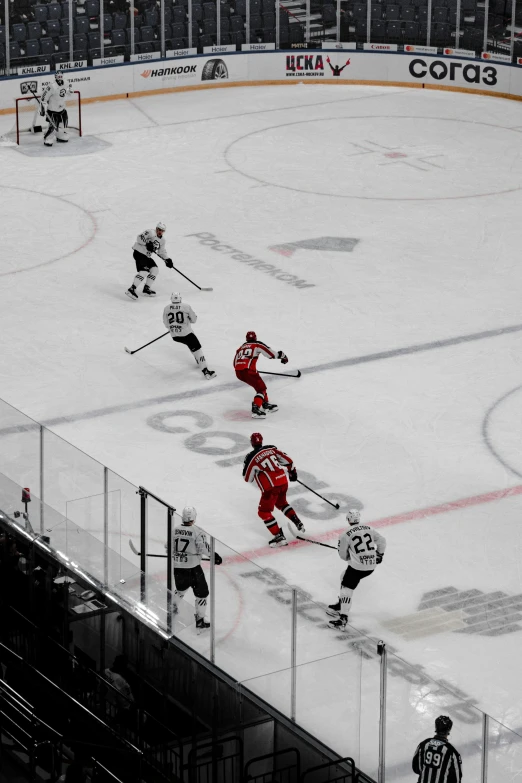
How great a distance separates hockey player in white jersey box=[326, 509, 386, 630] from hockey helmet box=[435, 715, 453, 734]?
2.76 metres

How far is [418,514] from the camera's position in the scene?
12422mm

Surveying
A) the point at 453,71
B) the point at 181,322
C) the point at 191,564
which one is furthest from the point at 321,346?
the point at 453,71

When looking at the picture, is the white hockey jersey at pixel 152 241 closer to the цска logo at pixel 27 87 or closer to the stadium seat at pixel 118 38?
the цска logo at pixel 27 87

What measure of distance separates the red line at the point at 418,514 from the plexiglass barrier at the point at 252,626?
2.16 m

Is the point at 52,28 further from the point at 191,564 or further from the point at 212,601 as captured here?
the point at 212,601

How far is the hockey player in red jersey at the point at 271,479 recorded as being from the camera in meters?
11.8

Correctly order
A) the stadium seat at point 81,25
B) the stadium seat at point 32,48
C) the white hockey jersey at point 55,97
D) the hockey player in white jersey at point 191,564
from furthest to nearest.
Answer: the stadium seat at point 81,25 < the stadium seat at point 32,48 < the white hockey jersey at point 55,97 < the hockey player in white jersey at point 191,564

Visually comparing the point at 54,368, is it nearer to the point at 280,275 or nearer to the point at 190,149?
the point at 280,275

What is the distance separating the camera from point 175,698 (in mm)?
8852

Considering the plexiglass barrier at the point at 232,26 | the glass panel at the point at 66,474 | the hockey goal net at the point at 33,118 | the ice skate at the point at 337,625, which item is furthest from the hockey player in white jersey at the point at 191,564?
the plexiglass barrier at the point at 232,26

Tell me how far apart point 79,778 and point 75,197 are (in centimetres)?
1414

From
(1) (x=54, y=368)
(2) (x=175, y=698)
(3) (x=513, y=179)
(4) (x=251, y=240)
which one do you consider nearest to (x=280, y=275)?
(4) (x=251, y=240)

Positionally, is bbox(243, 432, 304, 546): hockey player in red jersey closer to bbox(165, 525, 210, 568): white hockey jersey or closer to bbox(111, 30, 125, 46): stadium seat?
bbox(165, 525, 210, 568): white hockey jersey

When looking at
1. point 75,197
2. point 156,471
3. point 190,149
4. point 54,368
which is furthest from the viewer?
point 190,149
